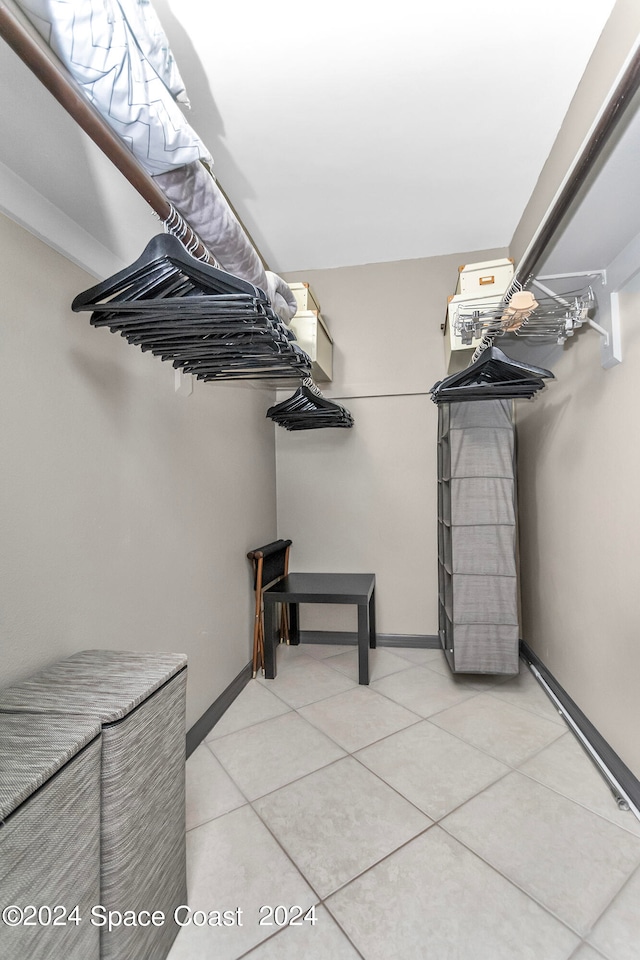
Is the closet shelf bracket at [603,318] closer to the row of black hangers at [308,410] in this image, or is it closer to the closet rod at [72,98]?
the row of black hangers at [308,410]

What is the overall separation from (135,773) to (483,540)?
215 cm

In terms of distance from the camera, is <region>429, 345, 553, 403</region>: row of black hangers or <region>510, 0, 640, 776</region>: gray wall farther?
<region>429, 345, 553, 403</region>: row of black hangers

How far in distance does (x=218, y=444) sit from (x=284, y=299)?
88 cm

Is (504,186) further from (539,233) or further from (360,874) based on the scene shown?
(360,874)

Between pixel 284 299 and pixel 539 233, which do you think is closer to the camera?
pixel 539 233

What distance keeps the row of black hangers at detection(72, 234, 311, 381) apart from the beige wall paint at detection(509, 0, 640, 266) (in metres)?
1.04

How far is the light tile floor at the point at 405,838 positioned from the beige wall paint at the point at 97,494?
527mm

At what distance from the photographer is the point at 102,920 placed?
923 millimetres

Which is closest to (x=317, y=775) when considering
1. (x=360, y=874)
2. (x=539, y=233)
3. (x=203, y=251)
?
(x=360, y=874)

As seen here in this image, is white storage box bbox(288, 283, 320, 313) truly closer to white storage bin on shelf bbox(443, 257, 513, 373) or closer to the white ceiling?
the white ceiling

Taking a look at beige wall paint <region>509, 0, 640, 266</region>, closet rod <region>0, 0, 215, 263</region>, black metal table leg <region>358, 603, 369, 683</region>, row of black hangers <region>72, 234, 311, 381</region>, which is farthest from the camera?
black metal table leg <region>358, 603, 369, 683</region>

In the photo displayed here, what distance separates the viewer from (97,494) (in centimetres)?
155

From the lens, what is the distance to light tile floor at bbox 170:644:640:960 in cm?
124

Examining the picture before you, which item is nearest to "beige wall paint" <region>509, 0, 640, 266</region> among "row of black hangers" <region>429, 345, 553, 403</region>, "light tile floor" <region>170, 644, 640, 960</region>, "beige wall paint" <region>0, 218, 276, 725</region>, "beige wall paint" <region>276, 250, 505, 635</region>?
"row of black hangers" <region>429, 345, 553, 403</region>
